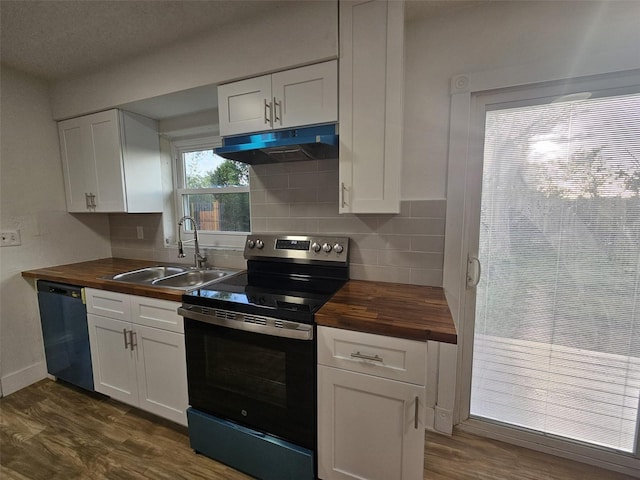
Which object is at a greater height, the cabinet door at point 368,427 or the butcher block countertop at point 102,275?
the butcher block countertop at point 102,275

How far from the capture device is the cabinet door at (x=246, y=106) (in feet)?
5.16

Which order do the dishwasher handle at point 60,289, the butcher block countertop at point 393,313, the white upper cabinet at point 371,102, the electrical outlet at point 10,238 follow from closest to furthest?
1. the butcher block countertop at point 393,313
2. the white upper cabinet at point 371,102
3. the dishwasher handle at point 60,289
4. the electrical outlet at point 10,238

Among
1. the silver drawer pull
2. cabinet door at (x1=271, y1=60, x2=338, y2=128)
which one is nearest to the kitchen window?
cabinet door at (x1=271, y1=60, x2=338, y2=128)

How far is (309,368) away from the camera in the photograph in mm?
1224

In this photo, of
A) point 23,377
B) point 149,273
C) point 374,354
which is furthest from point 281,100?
point 23,377

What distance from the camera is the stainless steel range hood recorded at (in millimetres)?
1379

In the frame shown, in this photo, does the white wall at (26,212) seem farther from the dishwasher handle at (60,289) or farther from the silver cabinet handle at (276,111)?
the silver cabinet handle at (276,111)

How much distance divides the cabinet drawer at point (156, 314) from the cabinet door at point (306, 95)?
1193 millimetres

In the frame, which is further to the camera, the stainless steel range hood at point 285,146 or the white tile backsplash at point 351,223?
the white tile backsplash at point 351,223

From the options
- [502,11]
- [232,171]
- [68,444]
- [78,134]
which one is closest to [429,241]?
[502,11]

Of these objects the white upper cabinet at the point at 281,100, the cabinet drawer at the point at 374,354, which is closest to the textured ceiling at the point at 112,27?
the white upper cabinet at the point at 281,100

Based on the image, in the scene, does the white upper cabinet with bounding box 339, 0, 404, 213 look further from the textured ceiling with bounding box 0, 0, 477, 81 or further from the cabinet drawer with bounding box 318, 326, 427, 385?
the cabinet drawer with bounding box 318, 326, 427, 385

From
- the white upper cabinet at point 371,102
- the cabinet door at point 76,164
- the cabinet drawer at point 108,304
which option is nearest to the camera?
the white upper cabinet at point 371,102

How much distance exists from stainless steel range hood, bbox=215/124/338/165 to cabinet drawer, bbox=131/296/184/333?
91 centimetres
